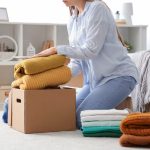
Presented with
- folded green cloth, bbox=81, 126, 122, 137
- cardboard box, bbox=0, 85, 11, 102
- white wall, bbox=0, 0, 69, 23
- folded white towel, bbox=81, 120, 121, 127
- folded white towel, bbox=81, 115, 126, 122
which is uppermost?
white wall, bbox=0, 0, 69, 23

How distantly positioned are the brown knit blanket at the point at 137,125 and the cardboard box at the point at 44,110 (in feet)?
1.38

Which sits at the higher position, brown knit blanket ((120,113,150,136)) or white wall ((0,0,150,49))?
white wall ((0,0,150,49))

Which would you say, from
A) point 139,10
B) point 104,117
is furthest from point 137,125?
point 139,10

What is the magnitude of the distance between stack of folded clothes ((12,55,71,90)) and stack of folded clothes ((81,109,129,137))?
26cm

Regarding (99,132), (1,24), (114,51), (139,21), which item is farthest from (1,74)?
(99,132)

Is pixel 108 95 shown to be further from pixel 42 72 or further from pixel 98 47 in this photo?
pixel 42 72

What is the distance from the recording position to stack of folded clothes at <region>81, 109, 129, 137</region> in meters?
1.86

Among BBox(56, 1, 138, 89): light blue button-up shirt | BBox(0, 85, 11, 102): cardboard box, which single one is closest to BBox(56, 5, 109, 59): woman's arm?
BBox(56, 1, 138, 89): light blue button-up shirt

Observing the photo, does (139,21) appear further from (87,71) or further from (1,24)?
(87,71)

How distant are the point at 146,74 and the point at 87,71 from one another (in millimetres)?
614

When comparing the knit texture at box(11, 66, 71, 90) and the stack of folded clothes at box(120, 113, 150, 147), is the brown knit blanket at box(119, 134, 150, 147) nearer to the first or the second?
the stack of folded clothes at box(120, 113, 150, 147)

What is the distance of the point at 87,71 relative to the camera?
2322 millimetres

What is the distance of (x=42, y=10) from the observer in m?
4.20

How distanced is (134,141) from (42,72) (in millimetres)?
608
